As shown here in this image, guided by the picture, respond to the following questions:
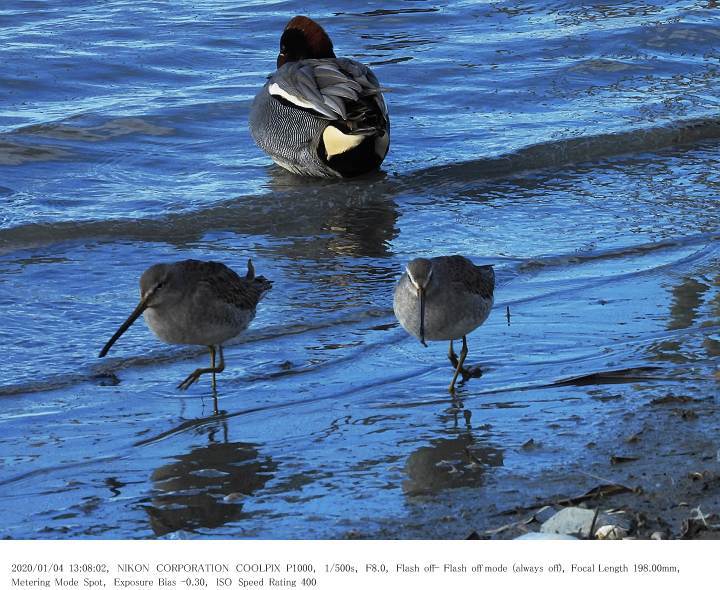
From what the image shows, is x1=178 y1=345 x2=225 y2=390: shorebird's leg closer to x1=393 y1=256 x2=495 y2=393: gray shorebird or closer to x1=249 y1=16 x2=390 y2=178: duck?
x1=393 y1=256 x2=495 y2=393: gray shorebird

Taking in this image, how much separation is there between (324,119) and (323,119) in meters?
0.01

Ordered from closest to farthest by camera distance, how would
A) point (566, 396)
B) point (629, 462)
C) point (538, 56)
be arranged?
point (629, 462)
point (566, 396)
point (538, 56)

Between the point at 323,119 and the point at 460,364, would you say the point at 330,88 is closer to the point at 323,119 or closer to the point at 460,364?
the point at 323,119

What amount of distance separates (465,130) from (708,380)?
6.97 metres

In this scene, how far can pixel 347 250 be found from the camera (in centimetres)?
970

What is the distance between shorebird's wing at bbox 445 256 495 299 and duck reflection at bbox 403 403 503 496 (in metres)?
0.90

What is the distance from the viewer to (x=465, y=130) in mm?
12992

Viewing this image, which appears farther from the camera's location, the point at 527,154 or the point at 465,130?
the point at 465,130

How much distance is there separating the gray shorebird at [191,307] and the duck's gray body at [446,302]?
0.87 meters

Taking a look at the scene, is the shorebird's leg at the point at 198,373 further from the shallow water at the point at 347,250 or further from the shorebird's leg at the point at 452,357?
the shorebird's leg at the point at 452,357

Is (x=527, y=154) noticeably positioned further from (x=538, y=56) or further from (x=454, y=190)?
(x=538, y=56)

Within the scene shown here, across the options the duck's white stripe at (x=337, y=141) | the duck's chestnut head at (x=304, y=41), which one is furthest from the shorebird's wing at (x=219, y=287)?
the duck's chestnut head at (x=304, y=41)
